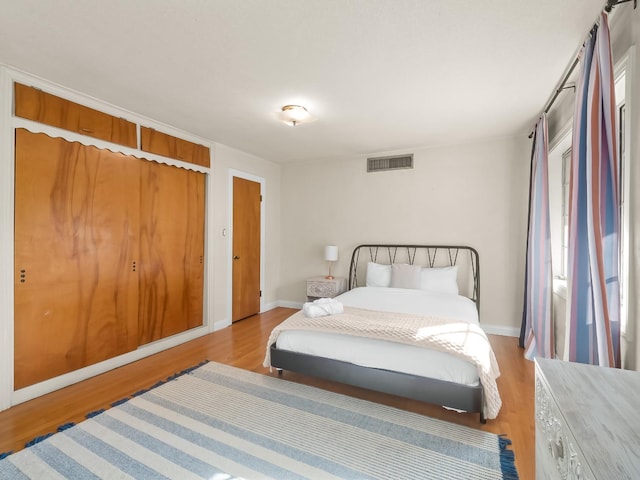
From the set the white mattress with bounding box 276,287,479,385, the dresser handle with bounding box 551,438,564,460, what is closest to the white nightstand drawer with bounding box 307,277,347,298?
the white mattress with bounding box 276,287,479,385

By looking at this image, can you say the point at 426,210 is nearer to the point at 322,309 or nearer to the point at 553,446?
the point at 322,309

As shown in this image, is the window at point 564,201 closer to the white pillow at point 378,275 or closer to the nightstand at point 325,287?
the white pillow at point 378,275

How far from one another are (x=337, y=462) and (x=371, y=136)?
3.41 metres

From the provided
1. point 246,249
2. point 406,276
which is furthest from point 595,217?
point 246,249

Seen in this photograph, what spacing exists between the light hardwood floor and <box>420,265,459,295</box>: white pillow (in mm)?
812

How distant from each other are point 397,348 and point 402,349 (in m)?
0.04

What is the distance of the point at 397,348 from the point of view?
88.7 inches

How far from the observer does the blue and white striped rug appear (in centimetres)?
165

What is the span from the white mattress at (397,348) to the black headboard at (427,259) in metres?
0.79

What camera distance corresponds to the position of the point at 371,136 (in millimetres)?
3848

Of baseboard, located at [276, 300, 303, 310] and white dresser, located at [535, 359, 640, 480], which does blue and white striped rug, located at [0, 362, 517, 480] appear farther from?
baseboard, located at [276, 300, 303, 310]

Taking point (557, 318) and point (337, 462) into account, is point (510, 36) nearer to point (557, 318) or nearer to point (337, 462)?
point (557, 318)

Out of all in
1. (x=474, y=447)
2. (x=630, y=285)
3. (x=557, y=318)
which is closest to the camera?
(x=630, y=285)

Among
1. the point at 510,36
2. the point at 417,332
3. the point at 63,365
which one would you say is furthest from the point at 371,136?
the point at 63,365
